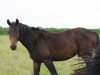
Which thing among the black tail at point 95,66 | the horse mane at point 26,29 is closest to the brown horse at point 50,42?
the horse mane at point 26,29

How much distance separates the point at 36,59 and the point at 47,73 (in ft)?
2.79

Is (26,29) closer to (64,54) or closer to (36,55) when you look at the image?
(36,55)

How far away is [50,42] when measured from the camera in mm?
8602

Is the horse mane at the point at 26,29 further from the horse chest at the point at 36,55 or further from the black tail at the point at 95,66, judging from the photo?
the black tail at the point at 95,66

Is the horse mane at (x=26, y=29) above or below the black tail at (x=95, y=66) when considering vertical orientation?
below

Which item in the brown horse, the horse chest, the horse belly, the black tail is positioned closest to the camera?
the black tail

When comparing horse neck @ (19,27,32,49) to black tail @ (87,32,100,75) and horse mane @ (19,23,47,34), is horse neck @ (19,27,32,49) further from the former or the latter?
black tail @ (87,32,100,75)

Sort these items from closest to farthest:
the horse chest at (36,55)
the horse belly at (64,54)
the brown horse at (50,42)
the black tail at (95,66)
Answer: the black tail at (95,66) < the horse chest at (36,55) < the brown horse at (50,42) < the horse belly at (64,54)

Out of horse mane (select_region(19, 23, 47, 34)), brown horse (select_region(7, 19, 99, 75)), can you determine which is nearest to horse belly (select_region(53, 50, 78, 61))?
brown horse (select_region(7, 19, 99, 75))

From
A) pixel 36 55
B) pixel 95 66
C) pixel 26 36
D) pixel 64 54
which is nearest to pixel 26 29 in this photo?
pixel 26 36

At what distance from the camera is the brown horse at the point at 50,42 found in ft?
27.0

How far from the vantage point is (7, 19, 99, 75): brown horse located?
27.0ft

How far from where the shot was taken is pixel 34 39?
27.7 feet

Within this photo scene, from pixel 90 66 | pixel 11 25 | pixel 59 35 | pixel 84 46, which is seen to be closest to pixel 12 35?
pixel 11 25
